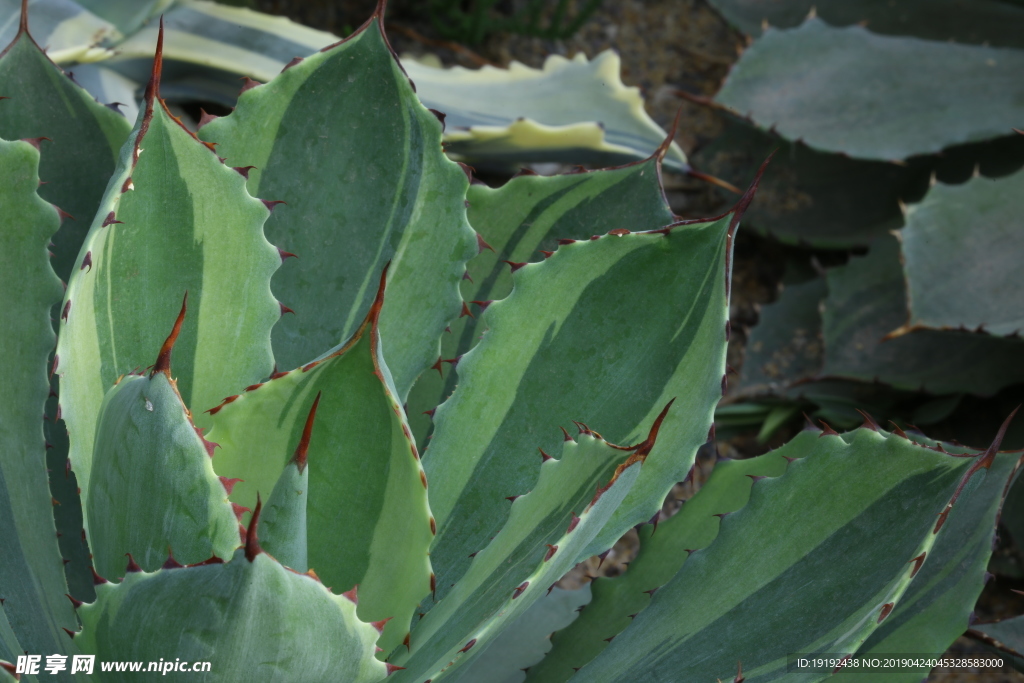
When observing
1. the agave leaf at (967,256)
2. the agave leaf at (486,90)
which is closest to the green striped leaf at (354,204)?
the agave leaf at (486,90)

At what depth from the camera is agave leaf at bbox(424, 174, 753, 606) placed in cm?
72

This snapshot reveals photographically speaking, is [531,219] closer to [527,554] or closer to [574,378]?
[574,378]

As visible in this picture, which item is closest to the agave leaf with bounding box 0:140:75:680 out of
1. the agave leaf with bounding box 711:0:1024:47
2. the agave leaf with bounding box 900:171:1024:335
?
the agave leaf with bounding box 900:171:1024:335

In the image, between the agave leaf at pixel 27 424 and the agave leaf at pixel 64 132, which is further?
the agave leaf at pixel 64 132

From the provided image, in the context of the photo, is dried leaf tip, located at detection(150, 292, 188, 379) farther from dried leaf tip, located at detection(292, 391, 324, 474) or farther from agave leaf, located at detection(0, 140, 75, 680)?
agave leaf, located at detection(0, 140, 75, 680)

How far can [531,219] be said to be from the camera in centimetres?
87

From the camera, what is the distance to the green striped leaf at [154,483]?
550mm

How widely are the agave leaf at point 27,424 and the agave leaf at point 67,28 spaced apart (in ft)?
1.56

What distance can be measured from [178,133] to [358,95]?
172 millimetres

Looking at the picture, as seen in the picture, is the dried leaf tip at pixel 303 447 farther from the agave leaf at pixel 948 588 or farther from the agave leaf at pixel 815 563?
the agave leaf at pixel 948 588

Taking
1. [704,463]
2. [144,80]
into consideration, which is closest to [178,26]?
[144,80]

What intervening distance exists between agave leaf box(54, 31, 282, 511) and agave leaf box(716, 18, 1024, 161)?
2.96 ft

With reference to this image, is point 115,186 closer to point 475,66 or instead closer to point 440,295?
point 440,295

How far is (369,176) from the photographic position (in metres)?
0.80
